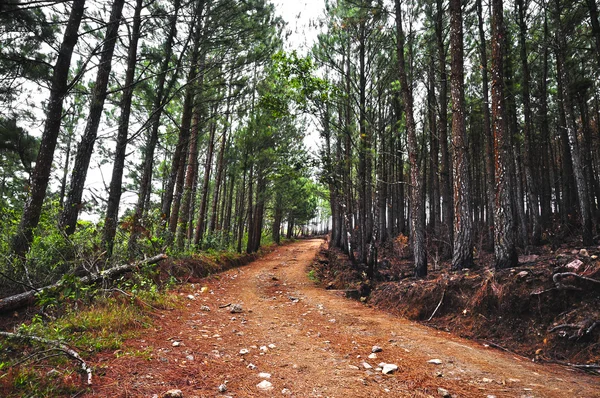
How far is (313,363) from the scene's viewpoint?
3.18 m

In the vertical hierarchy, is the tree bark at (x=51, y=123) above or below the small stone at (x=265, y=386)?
above

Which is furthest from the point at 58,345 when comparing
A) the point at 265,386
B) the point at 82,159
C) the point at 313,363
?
the point at 82,159

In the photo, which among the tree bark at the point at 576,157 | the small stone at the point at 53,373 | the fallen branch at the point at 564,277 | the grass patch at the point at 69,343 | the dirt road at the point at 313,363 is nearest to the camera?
the grass patch at the point at 69,343

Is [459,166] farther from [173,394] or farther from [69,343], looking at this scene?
[69,343]

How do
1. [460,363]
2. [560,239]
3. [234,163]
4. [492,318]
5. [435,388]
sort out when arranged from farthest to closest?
[234,163], [560,239], [492,318], [460,363], [435,388]

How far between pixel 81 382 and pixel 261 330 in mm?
2552

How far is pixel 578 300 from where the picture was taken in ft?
12.5

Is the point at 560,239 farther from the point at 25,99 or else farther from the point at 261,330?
the point at 25,99

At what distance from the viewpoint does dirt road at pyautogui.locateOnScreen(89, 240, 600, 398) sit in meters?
2.50

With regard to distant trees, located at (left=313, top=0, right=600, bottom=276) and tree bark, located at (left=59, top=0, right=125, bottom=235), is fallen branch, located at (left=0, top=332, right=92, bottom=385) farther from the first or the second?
distant trees, located at (left=313, top=0, right=600, bottom=276)

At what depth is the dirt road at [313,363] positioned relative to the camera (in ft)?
8.21

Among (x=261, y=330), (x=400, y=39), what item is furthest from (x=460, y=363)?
(x=400, y=39)

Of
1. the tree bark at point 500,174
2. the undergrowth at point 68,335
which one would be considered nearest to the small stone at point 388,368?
the undergrowth at point 68,335

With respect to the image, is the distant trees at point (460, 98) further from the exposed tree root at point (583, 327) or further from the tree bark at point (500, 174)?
the exposed tree root at point (583, 327)
